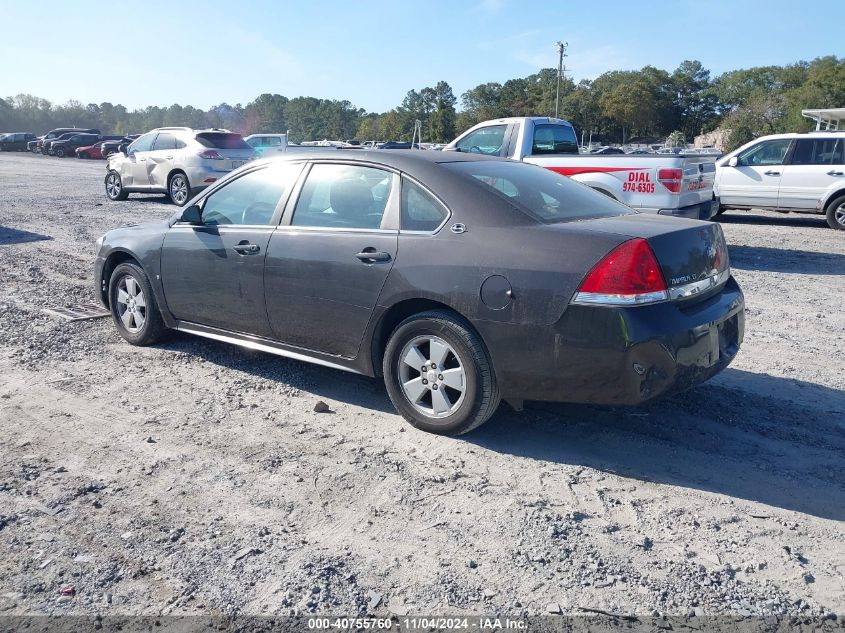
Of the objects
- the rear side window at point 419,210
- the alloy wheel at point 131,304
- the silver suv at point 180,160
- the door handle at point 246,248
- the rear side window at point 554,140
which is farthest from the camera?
the silver suv at point 180,160

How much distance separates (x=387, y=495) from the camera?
12.2ft

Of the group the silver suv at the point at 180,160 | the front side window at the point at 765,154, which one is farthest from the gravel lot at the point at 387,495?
the silver suv at the point at 180,160

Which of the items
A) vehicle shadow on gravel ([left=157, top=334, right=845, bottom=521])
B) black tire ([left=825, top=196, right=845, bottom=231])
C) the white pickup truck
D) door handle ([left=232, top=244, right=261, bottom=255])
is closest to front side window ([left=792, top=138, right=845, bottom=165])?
black tire ([left=825, top=196, right=845, bottom=231])

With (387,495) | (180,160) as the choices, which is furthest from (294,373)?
(180,160)

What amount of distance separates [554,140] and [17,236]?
A: 28.9 feet

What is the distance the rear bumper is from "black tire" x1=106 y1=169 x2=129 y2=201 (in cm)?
1648

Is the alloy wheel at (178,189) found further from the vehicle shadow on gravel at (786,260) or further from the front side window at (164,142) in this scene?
the vehicle shadow on gravel at (786,260)

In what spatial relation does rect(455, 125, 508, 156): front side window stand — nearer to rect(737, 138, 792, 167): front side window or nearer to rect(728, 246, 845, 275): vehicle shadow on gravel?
rect(728, 246, 845, 275): vehicle shadow on gravel

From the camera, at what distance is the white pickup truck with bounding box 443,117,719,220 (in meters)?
9.70

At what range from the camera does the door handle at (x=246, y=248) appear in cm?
509

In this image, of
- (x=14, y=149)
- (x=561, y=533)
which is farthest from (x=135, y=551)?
(x=14, y=149)

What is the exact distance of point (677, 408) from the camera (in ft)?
15.7

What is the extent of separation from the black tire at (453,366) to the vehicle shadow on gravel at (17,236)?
938 centimetres

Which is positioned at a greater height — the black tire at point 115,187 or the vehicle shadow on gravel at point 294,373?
the black tire at point 115,187
